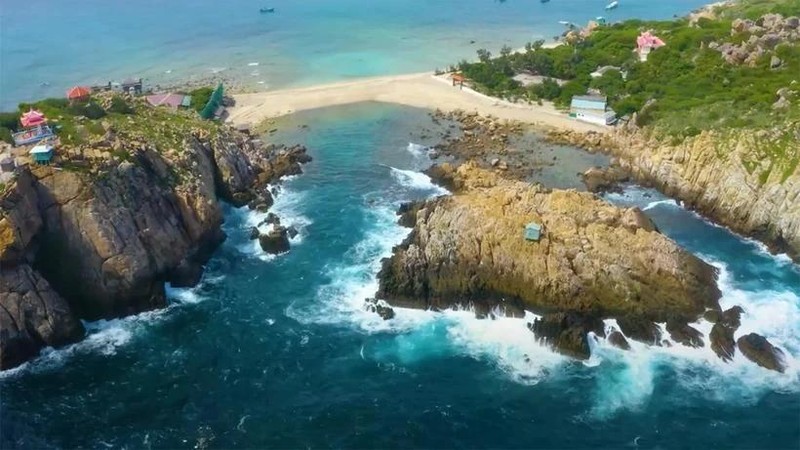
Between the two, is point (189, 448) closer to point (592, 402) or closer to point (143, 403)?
point (143, 403)

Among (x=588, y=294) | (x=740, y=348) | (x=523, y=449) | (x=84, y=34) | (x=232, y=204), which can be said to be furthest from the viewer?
(x=84, y=34)

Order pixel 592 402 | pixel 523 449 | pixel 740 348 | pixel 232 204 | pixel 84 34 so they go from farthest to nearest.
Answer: pixel 84 34
pixel 232 204
pixel 740 348
pixel 592 402
pixel 523 449

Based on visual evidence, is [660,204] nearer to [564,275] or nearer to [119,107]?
[564,275]

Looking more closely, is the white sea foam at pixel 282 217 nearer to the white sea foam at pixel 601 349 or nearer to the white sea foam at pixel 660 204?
the white sea foam at pixel 601 349

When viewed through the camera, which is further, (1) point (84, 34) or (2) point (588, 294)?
(1) point (84, 34)

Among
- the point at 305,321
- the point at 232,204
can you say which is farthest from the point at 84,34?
the point at 305,321

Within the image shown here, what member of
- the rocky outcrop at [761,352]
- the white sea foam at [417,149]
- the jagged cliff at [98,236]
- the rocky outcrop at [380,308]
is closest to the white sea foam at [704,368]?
the rocky outcrop at [761,352]
